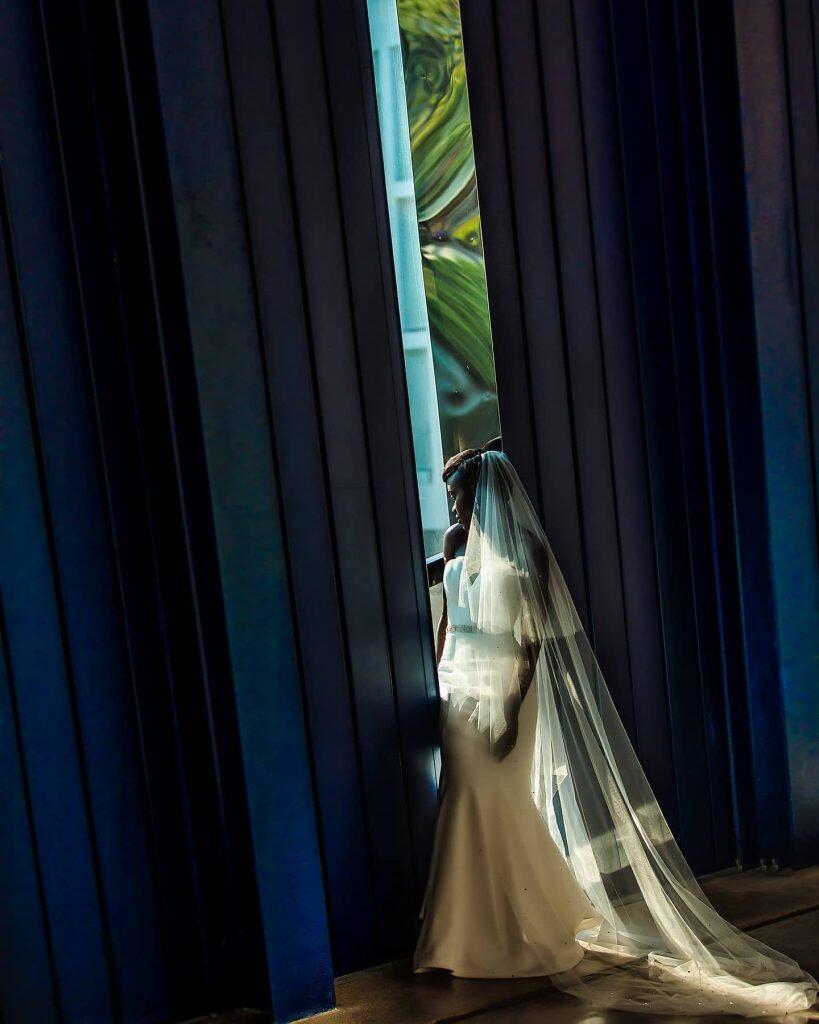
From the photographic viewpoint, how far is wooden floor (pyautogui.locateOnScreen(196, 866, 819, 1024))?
10.2 ft

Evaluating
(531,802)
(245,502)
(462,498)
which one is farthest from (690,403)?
(245,502)

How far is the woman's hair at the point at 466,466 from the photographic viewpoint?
3604 millimetres

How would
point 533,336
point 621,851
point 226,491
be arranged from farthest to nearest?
1. point 533,336
2. point 621,851
3. point 226,491

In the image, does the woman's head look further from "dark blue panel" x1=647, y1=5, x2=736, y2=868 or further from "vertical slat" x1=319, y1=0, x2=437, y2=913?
"dark blue panel" x1=647, y1=5, x2=736, y2=868

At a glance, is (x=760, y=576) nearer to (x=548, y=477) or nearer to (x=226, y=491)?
(x=548, y=477)

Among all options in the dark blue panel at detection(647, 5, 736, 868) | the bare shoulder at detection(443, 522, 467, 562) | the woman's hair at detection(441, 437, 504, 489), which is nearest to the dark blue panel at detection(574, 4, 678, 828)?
the dark blue panel at detection(647, 5, 736, 868)

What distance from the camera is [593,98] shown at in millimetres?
3924

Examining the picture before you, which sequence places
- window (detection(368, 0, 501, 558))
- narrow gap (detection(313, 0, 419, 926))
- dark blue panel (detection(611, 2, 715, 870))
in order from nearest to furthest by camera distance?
narrow gap (detection(313, 0, 419, 926)) → window (detection(368, 0, 501, 558)) → dark blue panel (detection(611, 2, 715, 870))

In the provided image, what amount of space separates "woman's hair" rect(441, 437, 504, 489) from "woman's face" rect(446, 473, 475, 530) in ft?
0.06

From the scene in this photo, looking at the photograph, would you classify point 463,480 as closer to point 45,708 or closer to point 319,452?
point 319,452

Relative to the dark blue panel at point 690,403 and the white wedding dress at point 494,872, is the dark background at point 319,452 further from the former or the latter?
the white wedding dress at point 494,872

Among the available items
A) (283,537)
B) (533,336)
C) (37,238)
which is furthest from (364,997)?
(37,238)

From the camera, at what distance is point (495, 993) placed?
3.26 m

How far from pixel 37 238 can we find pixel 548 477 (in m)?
1.88
